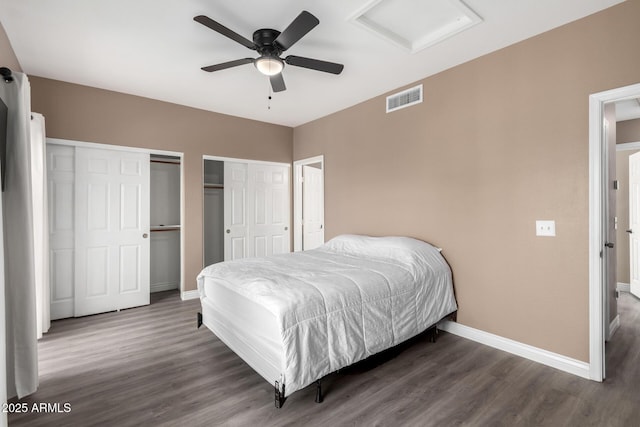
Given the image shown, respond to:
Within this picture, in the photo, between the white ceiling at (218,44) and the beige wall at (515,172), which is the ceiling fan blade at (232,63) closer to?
the white ceiling at (218,44)

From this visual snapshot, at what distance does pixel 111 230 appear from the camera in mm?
3920

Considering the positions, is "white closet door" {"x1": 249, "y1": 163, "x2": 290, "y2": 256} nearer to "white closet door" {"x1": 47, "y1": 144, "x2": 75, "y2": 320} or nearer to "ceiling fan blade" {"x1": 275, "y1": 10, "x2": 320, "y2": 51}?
"white closet door" {"x1": 47, "y1": 144, "x2": 75, "y2": 320}

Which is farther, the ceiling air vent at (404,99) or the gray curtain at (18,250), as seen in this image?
the ceiling air vent at (404,99)

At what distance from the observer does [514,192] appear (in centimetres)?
278

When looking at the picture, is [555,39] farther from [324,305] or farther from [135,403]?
[135,403]

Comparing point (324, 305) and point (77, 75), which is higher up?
point (77, 75)

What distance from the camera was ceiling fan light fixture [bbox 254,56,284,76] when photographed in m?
2.49

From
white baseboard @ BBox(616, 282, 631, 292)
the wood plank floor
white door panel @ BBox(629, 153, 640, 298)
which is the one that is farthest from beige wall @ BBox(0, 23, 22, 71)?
white baseboard @ BBox(616, 282, 631, 292)

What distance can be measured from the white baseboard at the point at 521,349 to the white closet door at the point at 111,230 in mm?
3885

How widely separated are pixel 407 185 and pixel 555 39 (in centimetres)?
181

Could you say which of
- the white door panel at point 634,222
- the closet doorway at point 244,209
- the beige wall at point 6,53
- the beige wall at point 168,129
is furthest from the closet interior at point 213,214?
the white door panel at point 634,222

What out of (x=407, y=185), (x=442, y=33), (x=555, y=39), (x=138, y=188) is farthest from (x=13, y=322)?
(x=555, y=39)

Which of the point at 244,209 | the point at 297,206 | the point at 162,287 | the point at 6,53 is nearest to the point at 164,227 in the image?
the point at 162,287

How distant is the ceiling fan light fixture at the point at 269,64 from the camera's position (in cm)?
249
